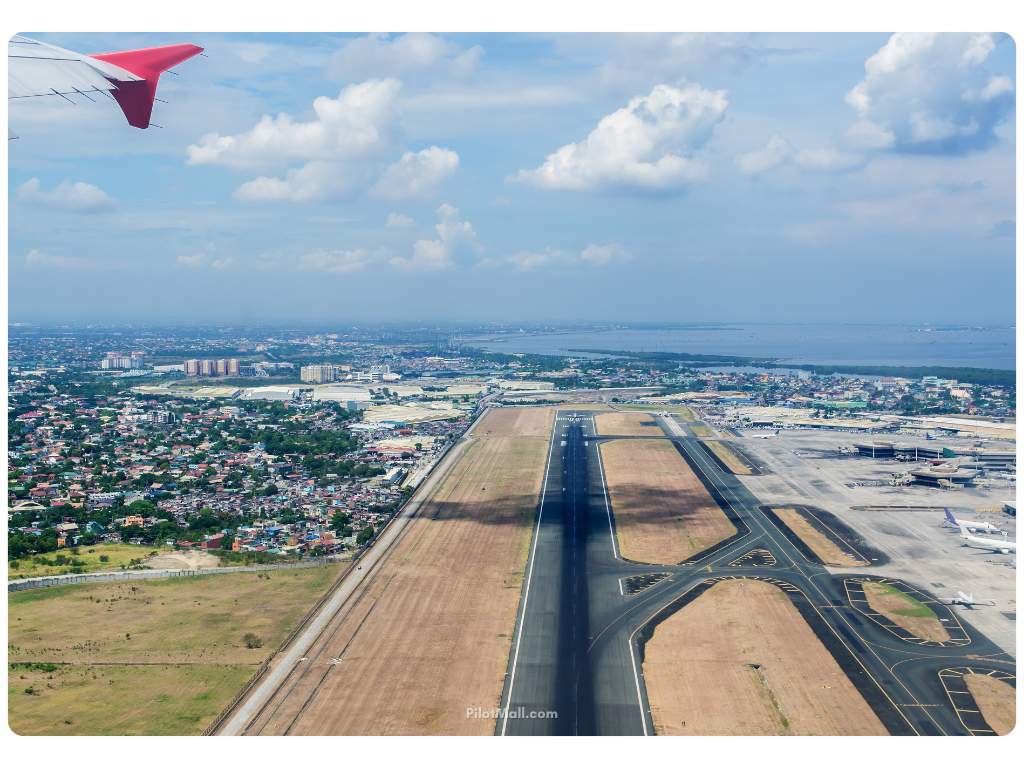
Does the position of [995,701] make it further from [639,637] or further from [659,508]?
[659,508]

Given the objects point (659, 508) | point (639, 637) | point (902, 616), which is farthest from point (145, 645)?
point (659, 508)

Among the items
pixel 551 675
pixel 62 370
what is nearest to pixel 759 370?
pixel 62 370

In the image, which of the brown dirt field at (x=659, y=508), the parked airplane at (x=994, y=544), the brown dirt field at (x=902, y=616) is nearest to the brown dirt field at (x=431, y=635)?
the brown dirt field at (x=659, y=508)

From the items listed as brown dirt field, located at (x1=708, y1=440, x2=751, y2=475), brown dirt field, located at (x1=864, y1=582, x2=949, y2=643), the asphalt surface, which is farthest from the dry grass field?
brown dirt field, located at (x1=708, y1=440, x2=751, y2=475)

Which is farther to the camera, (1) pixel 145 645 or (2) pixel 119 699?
(1) pixel 145 645

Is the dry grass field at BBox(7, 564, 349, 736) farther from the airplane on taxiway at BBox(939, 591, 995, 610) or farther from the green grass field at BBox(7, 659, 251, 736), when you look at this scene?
the airplane on taxiway at BBox(939, 591, 995, 610)

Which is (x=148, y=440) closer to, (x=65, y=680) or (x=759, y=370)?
(x=65, y=680)
